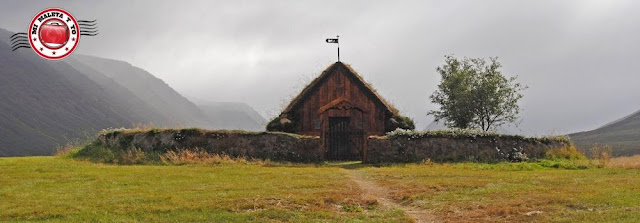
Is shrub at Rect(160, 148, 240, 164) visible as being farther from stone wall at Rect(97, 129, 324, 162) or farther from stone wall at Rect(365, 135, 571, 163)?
stone wall at Rect(365, 135, 571, 163)

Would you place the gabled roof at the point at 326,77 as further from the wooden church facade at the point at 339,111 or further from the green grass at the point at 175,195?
the green grass at the point at 175,195

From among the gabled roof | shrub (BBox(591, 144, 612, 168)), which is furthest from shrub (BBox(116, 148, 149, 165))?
shrub (BBox(591, 144, 612, 168))

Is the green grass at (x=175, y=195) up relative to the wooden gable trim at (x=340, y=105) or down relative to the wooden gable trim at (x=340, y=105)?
down

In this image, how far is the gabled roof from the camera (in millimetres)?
36625

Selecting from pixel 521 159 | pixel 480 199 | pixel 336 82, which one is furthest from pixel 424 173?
pixel 336 82

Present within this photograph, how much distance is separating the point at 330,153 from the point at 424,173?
11.6 m

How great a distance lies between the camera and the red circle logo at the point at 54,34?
56.9ft

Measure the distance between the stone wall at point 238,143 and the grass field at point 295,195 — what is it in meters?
5.85

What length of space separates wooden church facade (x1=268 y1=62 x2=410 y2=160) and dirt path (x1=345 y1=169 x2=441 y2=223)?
1155 cm

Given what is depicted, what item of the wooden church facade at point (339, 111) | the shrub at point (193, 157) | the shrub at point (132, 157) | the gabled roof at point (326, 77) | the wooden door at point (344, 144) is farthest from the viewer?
the gabled roof at point (326, 77)

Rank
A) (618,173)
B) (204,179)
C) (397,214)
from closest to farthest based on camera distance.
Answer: (397,214) → (204,179) → (618,173)

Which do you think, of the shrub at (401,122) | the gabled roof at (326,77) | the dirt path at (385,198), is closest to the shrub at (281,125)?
the gabled roof at (326,77)

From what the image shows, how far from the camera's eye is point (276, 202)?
13930 millimetres

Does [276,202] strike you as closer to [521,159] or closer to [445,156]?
[445,156]
